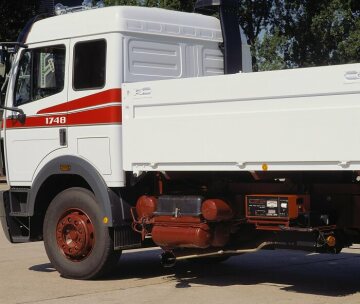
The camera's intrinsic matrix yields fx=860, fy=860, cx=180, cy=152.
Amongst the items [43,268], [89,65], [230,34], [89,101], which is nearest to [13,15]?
[43,268]

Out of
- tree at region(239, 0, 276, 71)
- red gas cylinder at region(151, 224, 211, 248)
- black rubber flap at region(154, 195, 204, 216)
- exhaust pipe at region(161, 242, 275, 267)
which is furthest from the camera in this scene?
tree at region(239, 0, 276, 71)

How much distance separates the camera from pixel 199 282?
32.4 feet

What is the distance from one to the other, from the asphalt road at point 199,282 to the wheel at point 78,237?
19 centimetres

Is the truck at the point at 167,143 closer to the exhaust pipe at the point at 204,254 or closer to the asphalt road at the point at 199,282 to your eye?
the exhaust pipe at the point at 204,254

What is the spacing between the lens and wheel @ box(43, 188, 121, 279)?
969cm

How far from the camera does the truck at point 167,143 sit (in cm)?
812

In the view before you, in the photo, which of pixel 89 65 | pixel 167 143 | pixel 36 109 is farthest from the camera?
pixel 36 109

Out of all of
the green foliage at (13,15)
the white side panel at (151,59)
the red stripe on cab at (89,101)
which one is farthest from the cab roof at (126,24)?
the green foliage at (13,15)

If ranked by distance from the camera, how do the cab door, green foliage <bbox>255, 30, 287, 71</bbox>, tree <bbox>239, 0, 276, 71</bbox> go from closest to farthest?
the cab door
green foliage <bbox>255, 30, 287, 71</bbox>
tree <bbox>239, 0, 276, 71</bbox>

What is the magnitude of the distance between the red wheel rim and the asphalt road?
345 mm

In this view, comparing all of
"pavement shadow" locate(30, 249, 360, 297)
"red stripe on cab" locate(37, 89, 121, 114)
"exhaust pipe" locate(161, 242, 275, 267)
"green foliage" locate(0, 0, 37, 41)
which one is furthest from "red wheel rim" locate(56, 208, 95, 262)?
"green foliage" locate(0, 0, 37, 41)

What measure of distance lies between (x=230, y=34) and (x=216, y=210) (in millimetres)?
2974

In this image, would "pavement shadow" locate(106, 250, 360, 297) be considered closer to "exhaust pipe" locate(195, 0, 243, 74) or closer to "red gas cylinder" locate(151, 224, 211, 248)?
"red gas cylinder" locate(151, 224, 211, 248)

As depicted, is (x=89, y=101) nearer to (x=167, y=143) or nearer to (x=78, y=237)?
(x=167, y=143)
